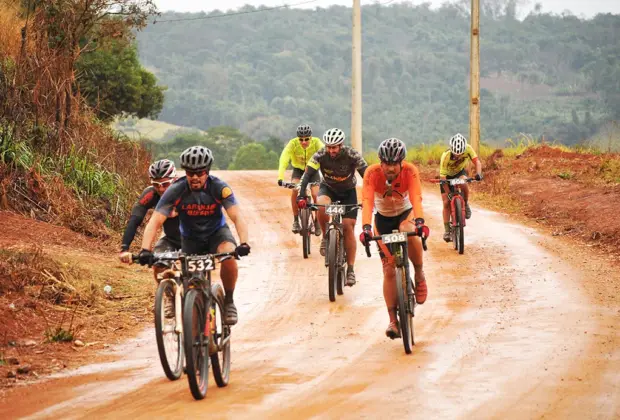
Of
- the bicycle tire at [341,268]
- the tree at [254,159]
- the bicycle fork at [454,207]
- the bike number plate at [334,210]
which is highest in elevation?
the bike number plate at [334,210]

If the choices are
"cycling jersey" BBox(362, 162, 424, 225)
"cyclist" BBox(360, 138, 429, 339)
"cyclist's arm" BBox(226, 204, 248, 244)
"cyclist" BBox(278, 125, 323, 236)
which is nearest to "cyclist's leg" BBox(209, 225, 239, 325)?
"cyclist's arm" BBox(226, 204, 248, 244)

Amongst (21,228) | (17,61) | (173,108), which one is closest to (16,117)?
(17,61)

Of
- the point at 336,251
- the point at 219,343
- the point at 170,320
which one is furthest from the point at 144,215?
the point at 336,251

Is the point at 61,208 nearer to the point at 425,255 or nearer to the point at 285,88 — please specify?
the point at 425,255

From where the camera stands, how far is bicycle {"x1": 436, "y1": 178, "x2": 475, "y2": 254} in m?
16.4

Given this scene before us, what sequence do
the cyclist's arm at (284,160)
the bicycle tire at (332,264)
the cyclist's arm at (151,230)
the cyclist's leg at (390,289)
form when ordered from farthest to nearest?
the cyclist's arm at (284,160)
the bicycle tire at (332,264)
the cyclist's leg at (390,289)
the cyclist's arm at (151,230)

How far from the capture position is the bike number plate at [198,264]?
8.04 m

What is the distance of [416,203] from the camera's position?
1014cm

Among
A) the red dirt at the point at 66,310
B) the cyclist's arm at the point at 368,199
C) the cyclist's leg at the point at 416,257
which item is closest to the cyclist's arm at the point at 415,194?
the cyclist's leg at the point at 416,257

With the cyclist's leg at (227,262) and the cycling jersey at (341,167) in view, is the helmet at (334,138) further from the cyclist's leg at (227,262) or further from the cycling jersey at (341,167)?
the cyclist's leg at (227,262)

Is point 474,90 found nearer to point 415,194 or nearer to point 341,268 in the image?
point 341,268

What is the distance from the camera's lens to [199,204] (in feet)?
29.3

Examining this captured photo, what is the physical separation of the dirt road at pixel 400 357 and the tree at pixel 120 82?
19.8 meters

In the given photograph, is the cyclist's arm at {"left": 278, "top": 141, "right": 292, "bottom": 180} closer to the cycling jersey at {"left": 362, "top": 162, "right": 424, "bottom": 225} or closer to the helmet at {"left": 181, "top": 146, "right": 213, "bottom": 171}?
the cycling jersey at {"left": 362, "top": 162, "right": 424, "bottom": 225}
